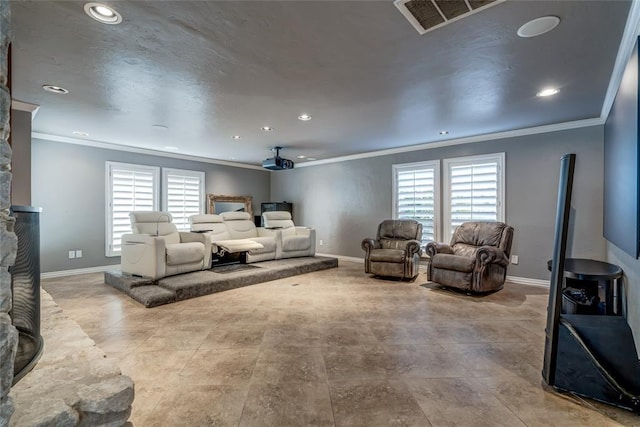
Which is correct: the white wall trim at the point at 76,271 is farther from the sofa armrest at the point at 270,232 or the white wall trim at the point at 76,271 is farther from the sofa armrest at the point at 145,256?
the sofa armrest at the point at 270,232

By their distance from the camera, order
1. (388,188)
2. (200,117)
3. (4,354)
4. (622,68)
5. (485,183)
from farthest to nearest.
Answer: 1. (388,188)
2. (485,183)
3. (200,117)
4. (622,68)
5. (4,354)

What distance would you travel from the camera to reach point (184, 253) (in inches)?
170

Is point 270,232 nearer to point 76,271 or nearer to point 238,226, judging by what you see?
point 238,226

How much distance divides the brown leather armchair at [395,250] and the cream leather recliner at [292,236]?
150 centimetres

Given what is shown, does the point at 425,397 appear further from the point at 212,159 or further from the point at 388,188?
the point at 212,159

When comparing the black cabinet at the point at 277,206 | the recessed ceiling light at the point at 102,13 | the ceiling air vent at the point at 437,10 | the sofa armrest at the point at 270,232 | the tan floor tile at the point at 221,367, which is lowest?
the tan floor tile at the point at 221,367

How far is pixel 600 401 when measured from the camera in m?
1.71

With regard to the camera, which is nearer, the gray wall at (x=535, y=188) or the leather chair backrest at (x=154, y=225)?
the gray wall at (x=535, y=188)

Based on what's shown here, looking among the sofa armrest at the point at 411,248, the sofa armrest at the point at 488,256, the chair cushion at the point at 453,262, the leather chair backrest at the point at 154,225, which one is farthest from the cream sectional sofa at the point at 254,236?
the sofa armrest at the point at 488,256

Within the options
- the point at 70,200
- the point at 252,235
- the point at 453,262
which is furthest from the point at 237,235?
the point at 453,262

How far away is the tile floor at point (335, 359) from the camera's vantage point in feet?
5.30

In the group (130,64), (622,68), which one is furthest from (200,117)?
(622,68)

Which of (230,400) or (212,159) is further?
(212,159)

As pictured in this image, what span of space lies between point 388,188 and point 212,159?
4053 millimetres
